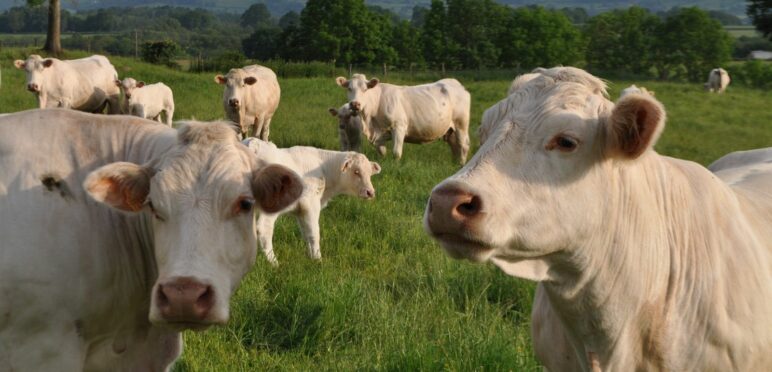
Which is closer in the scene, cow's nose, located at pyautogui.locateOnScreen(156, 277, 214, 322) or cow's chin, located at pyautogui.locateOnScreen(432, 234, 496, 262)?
cow's chin, located at pyautogui.locateOnScreen(432, 234, 496, 262)

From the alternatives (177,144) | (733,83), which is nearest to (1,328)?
(177,144)

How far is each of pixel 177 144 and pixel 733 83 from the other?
188 feet

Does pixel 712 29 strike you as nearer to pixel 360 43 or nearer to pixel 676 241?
pixel 360 43

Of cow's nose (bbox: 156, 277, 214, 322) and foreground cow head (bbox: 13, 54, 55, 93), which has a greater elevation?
cow's nose (bbox: 156, 277, 214, 322)

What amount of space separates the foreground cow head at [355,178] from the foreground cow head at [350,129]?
6.07m

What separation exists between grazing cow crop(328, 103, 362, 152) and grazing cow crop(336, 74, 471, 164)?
0.36 feet

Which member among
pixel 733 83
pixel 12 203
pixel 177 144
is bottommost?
pixel 733 83

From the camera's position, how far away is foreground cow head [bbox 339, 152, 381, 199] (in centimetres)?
1012

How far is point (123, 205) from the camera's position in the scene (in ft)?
12.6

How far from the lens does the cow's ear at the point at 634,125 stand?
3.06m

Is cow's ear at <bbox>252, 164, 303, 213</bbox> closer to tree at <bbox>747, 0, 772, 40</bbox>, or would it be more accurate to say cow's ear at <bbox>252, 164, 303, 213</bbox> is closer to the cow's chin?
the cow's chin

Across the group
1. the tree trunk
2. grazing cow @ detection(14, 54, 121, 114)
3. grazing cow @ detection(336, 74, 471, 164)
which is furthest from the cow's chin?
the tree trunk

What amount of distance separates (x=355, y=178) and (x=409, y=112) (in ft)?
24.2

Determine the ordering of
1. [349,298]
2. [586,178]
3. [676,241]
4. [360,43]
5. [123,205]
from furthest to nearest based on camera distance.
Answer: [360,43] < [349,298] < [123,205] < [676,241] < [586,178]
